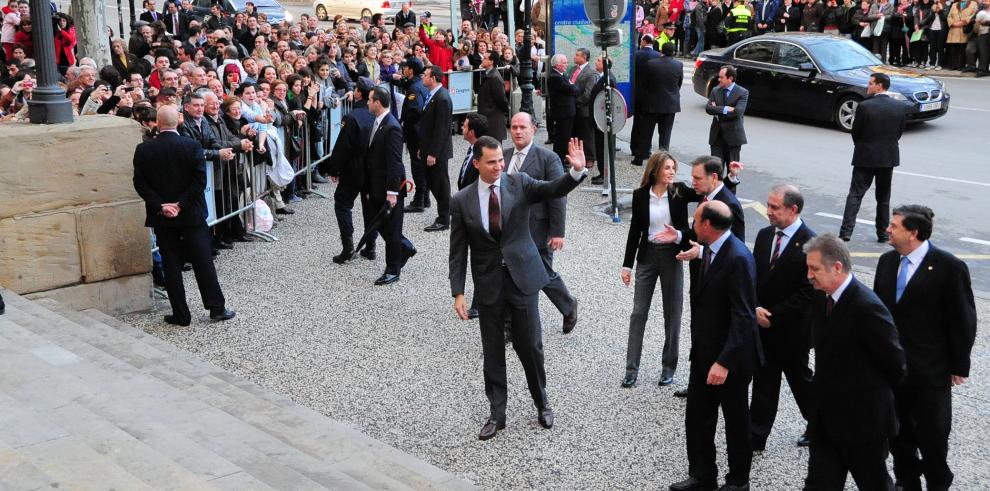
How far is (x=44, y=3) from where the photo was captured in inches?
344

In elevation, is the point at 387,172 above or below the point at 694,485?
above

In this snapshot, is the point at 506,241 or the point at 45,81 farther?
the point at 45,81

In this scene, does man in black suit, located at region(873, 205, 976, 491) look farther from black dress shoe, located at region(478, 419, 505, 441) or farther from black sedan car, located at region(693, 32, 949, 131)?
black sedan car, located at region(693, 32, 949, 131)

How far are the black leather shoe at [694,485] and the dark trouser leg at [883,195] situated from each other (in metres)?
6.43

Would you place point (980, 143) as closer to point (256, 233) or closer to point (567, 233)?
point (567, 233)

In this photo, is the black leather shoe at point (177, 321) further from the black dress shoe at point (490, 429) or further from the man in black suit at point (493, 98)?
the man in black suit at point (493, 98)

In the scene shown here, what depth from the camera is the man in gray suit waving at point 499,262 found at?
699 centimetres

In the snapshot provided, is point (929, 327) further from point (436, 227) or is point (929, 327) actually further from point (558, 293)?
point (436, 227)

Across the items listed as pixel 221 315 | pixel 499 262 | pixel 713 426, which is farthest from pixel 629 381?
pixel 221 315

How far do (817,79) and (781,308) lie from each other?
1396cm

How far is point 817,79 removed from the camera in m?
19.5

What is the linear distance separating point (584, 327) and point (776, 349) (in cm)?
266

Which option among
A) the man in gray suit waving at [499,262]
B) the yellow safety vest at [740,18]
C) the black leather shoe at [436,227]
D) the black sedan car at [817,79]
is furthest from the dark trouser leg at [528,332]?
the yellow safety vest at [740,18]

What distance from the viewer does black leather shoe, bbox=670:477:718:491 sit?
245 inches
